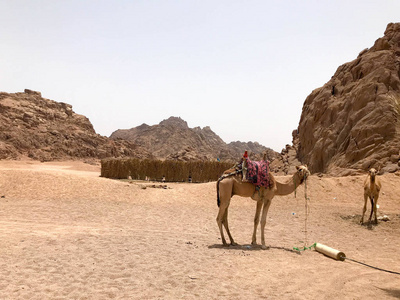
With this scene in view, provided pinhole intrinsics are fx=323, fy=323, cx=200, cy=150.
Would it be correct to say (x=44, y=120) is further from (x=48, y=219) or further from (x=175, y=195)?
(x=48, y=219)

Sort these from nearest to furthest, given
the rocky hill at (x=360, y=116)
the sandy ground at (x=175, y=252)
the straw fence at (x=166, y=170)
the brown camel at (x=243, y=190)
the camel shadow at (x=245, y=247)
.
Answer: the sandy ground at (x=175, y=252) → the camel shadow at (x=245, y=247) → the brown camel at (x=243, y=190) → the rocky hill at (x=360, y=116) → the straw fence at (x=166, y=170)

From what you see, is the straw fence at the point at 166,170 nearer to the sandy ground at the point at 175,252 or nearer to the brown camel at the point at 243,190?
the sandy ground at the point at 175,252

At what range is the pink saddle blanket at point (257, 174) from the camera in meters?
8.53

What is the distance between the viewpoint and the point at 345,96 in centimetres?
3350

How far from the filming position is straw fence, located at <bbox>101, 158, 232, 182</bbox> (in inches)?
1105

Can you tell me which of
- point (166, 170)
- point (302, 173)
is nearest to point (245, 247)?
point (302, 173)

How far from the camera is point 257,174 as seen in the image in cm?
854

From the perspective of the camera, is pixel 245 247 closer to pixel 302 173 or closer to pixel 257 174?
pixel 257 174

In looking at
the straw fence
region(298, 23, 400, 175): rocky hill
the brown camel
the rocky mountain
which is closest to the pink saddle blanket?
the brown camel

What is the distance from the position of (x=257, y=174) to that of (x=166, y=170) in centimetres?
2021

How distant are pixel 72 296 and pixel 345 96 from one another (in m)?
34.2

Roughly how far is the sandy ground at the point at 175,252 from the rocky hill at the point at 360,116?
11.0 metres

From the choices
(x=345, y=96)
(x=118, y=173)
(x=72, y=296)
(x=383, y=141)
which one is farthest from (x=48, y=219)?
(x=345, y=96)

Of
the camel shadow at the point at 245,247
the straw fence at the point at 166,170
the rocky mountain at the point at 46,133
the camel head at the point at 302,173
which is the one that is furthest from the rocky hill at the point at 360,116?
the rocky mountain at the point at 46,133
